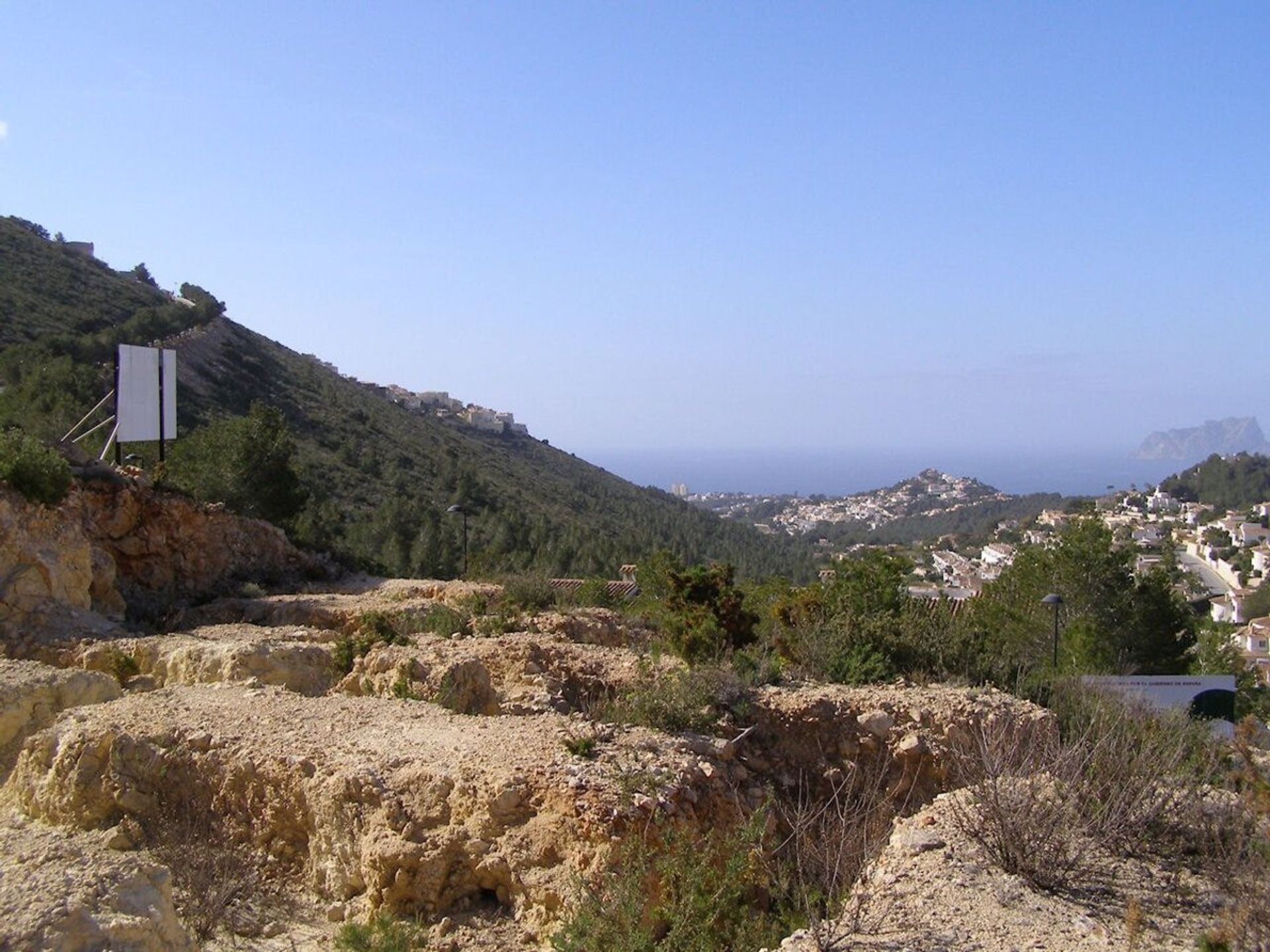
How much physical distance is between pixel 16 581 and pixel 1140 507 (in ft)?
320

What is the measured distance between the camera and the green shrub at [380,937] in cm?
572

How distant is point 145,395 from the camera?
16.8 metres

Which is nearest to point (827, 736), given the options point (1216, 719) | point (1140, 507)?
point (1216, 719)

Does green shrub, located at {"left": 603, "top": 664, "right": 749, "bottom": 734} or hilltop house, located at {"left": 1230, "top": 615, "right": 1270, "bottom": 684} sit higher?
green shrub, located at {"left": 603, "top": 664, "right": 749, "bottom": 734}

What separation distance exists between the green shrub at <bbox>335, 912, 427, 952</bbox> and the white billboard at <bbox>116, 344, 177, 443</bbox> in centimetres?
1283

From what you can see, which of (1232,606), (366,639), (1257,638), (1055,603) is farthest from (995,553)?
(366,639)

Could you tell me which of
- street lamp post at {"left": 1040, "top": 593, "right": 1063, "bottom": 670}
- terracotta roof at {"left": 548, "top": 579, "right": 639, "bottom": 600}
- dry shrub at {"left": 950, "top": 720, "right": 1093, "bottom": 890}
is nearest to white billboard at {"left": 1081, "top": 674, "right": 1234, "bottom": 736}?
street lamp post at {"left": 1040, "top": 593, "right": 1063, "bottom": 670}

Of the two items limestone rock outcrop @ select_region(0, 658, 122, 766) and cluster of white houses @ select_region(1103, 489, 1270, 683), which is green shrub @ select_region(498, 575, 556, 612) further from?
cluster of white houses @ select_region(1103, 489, 1270, 683)

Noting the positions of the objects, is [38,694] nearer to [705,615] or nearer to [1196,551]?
[705,615]

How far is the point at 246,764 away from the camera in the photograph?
24.8ft

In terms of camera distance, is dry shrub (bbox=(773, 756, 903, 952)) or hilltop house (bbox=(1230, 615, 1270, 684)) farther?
hilltop house (bbox=(1230, 615, 1270, 684))

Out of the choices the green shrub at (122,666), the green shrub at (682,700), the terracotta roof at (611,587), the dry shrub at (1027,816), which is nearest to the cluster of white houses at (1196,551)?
the terracotta roof at (611,587)

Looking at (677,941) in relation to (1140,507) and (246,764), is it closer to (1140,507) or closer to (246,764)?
(246,764)

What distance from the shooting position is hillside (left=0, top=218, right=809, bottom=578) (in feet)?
86.2
